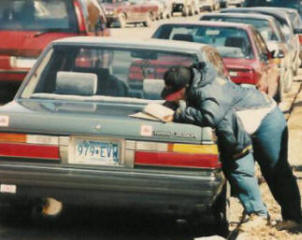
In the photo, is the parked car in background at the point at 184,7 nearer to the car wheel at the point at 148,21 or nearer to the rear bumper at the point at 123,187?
the car wheel at the point at 148,21

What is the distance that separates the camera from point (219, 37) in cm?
1423

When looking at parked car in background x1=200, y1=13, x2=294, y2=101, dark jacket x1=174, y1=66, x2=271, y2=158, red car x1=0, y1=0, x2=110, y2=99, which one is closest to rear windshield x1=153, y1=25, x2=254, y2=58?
red car x1=0, y1=0, x2=110, y2=99

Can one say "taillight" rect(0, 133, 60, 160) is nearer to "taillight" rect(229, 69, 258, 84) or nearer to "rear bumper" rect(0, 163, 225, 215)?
"rear bumper" rect(0, 163, 225, 215)

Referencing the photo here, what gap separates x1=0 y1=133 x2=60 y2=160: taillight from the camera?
666 cm

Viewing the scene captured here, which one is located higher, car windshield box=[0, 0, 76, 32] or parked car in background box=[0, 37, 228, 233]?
parked car in background box=[0, 37, 228, 233]

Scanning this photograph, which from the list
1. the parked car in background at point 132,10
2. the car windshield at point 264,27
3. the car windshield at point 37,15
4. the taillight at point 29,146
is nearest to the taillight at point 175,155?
the taillight at point 29,146

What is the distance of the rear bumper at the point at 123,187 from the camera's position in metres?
6.53

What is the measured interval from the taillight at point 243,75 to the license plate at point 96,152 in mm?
6777

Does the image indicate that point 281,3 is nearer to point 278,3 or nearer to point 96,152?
point 278,3

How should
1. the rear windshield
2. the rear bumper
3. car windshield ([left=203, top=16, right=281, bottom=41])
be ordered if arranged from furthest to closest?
car windshield ([left=203, top=16, right=281, bottom=41])
the rear windshield
the rear bumper

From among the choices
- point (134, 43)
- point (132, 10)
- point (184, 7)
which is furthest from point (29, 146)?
point (184, 7)

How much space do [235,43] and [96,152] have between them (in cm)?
764

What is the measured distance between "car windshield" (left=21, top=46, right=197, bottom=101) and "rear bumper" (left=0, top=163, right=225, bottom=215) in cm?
106

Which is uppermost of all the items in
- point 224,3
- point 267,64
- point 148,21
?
point 267,64
